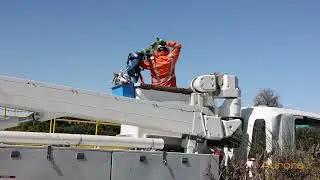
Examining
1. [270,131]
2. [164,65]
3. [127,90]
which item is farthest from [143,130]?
[270,131]

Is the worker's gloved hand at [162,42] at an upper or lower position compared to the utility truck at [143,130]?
upper

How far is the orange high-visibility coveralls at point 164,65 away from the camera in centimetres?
897

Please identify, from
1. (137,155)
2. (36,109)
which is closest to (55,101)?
(36,109)

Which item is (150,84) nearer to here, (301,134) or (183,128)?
(183,128)

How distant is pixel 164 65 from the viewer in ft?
29.6

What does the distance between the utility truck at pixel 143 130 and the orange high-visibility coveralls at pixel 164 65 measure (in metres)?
0.48

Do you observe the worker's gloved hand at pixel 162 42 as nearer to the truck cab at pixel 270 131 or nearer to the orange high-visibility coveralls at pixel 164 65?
the orange high-visibility coveralls at pixel 164 65

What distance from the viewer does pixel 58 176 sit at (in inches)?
236

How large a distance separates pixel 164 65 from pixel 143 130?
151cm

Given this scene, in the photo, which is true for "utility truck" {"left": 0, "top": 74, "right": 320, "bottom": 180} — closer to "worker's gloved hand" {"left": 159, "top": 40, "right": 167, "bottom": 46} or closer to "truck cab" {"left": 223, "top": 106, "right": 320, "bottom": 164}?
"truck cab" {"left": 223, "top": 106, "right": 320, "bottom": 164}

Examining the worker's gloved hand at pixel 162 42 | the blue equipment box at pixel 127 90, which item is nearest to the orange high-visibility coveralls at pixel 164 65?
the worker's gloved hand at pixel 162 42

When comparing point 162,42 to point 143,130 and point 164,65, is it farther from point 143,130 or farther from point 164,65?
point 143,130

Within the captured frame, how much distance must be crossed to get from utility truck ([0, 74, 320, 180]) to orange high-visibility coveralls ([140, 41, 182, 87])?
48 centimetres

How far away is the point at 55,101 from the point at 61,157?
1.20m
